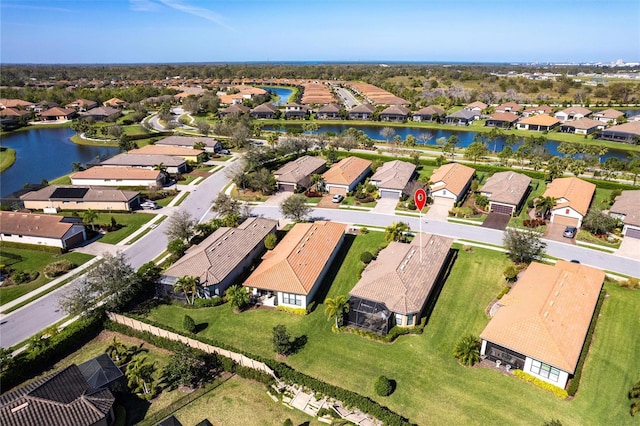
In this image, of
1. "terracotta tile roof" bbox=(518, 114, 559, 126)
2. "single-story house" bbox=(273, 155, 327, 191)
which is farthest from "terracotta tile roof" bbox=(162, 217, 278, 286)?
"terracotta tile roof" bbox=(518, 114, 559, 126)

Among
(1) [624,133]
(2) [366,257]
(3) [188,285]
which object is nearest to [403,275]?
(2) [366,257]

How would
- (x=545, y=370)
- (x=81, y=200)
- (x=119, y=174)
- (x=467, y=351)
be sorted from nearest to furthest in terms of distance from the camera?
(x=545, y=370) < (x=467, y=351) < (x=81, y=200) < (x=119, y=174)

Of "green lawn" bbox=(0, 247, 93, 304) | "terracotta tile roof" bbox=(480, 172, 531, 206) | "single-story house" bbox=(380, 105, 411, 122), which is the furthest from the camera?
"single-story house" bbox=(380, 105, 411, 122)

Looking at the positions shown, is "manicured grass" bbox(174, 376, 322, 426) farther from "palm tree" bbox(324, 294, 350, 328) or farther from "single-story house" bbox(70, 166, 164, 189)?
"single-story house" bbox(70, 166, 164, 189)

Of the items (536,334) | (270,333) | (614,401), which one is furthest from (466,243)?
(270,333)

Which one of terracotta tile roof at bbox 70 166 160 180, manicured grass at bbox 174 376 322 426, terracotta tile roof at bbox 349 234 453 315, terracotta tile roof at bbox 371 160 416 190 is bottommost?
manicured grass at bbox 174 376 322 426

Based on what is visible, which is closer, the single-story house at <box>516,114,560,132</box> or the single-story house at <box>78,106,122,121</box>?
the single-story house at <box>516,114,560,132</box>

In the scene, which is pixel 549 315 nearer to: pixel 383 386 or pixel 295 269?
pixel 383 386
